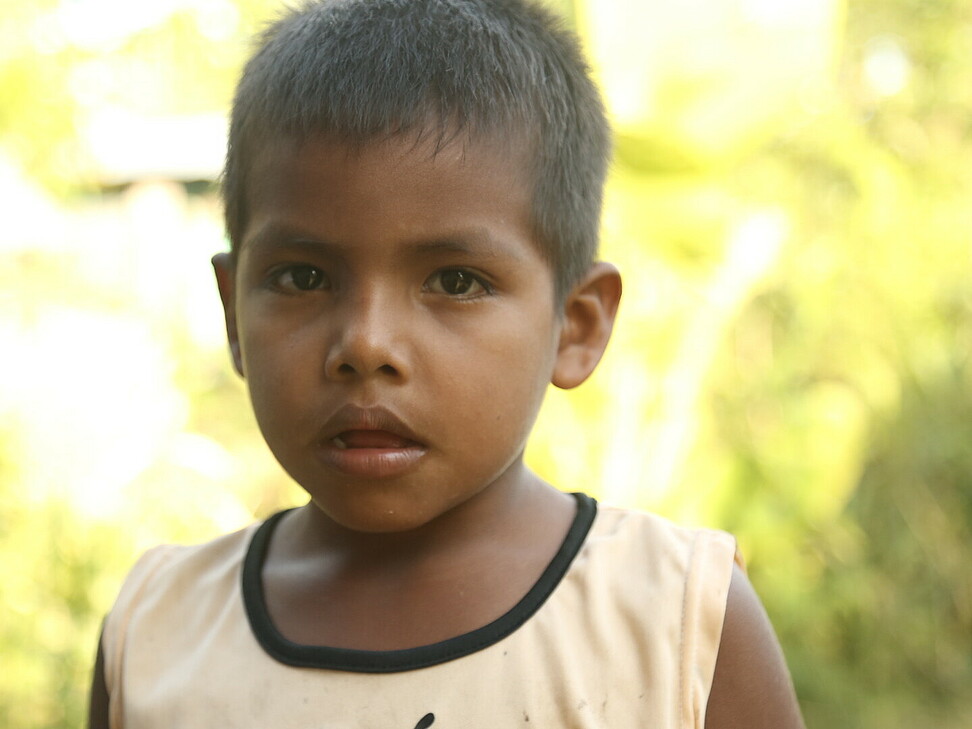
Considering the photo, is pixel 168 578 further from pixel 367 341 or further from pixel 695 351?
pixel 695 351

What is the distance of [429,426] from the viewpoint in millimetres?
1271

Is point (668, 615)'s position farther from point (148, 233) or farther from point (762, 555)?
point (148, 233)

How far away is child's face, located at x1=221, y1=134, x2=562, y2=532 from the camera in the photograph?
4.10ft

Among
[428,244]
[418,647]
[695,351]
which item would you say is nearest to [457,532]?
[418,647]

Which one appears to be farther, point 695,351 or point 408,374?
point 695,351

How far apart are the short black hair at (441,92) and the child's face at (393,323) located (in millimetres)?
35

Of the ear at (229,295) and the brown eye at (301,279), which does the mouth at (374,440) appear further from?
the ear at (229,295)

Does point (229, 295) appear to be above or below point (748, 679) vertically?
above

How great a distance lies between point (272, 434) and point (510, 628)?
0.35m

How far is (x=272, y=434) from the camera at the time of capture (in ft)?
4.38

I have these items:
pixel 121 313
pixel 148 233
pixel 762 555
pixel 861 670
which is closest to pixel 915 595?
pixel 861 670

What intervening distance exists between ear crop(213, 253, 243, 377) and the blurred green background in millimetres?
1356

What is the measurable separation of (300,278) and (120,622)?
0.56m

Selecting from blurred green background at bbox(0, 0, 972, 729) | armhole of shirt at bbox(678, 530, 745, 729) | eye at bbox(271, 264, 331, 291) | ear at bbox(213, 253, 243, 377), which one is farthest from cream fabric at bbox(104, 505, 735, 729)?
blurred green background at bbox(0, 0, 972, 729)
